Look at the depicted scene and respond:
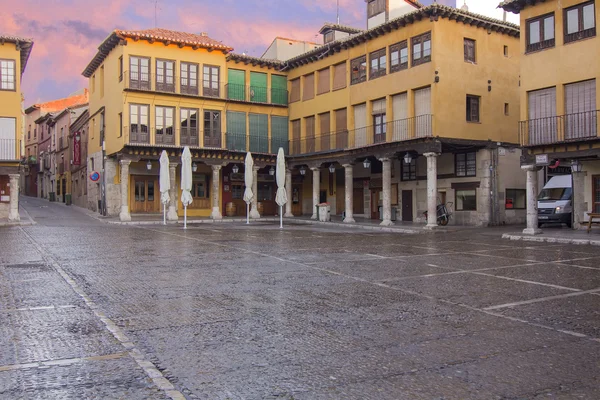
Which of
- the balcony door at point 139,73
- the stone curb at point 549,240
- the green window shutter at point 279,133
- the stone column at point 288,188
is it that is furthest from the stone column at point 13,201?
the stone curb at point 549,240

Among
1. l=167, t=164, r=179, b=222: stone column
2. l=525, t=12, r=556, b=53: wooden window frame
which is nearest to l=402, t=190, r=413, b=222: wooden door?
l=525, t=12, r=556, b=53: wooden window frame

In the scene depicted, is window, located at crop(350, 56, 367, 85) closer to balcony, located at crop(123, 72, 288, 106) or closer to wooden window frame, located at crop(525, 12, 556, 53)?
balcony, located at crop(123, 72, 288, 106)

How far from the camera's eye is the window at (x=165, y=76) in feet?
113

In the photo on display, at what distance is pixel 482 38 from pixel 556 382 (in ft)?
87.7

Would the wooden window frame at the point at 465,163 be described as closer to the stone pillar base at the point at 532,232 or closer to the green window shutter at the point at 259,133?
the stone pillar base at the point at 532,232

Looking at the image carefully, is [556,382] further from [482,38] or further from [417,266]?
[482,38]

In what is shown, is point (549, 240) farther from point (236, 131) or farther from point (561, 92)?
point (236, 131)

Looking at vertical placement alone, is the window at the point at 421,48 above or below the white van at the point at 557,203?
above

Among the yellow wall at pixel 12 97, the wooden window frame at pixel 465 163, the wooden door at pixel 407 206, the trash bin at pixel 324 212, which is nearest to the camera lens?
the wooden window frame at pixel 465 163

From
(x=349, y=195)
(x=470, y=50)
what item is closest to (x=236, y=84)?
(x=349, y=195)

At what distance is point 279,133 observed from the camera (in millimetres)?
39094

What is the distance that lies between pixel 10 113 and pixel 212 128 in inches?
461

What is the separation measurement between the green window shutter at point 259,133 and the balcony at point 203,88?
1.09 meters

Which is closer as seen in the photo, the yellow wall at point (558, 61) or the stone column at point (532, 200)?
the yellow wall at point (558, 61)
